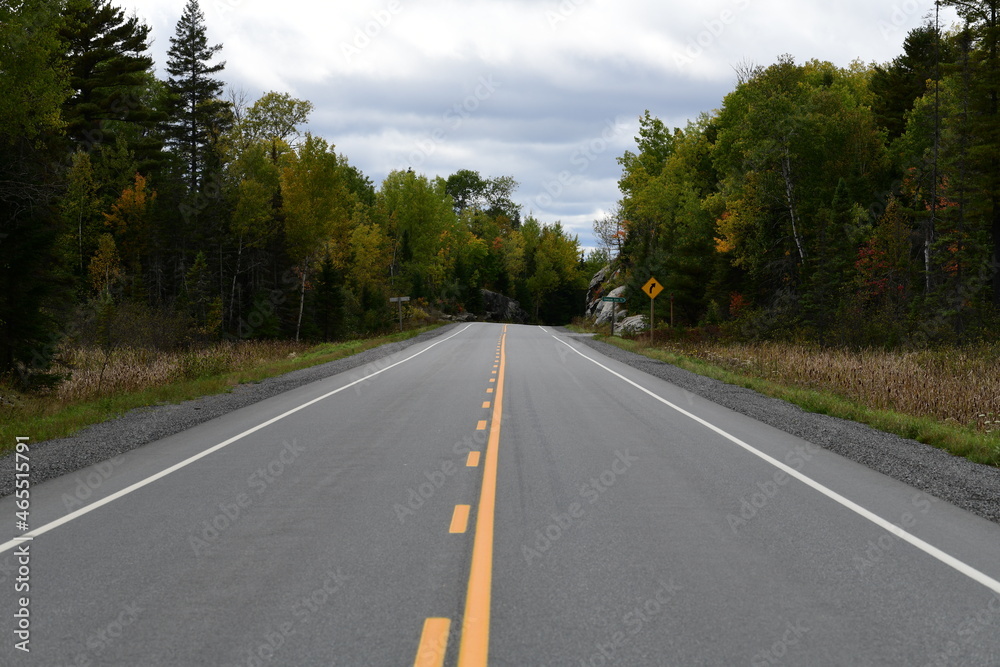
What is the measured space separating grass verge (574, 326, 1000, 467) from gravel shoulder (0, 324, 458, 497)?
37.6 feet

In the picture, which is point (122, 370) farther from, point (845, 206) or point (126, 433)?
point (845, 206)

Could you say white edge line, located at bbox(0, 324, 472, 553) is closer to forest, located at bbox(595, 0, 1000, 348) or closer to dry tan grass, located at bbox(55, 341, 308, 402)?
dry tan grass, located at bbox(55, 341, 308, 402)

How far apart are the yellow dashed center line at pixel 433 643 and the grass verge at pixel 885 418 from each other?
27.1ft

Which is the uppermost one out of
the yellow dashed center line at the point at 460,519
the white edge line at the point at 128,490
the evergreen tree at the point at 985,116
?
the evergreen tree at the point at 985,116

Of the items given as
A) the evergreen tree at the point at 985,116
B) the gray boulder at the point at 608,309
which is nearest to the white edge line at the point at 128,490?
the evergreen tree at the point at 985,116

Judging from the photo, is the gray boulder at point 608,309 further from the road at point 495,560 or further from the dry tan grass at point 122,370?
the road at point 495,560

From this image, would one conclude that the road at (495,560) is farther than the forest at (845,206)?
No

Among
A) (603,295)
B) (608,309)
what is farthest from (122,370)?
(603,295)

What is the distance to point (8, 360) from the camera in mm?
16078

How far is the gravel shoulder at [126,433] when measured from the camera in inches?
333

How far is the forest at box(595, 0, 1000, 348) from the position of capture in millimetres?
29453

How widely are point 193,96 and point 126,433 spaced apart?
153ft

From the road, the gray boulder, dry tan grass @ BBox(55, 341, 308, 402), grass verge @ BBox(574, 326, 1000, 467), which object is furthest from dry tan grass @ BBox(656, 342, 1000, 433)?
the gray boulder

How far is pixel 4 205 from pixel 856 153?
47.8 meters
